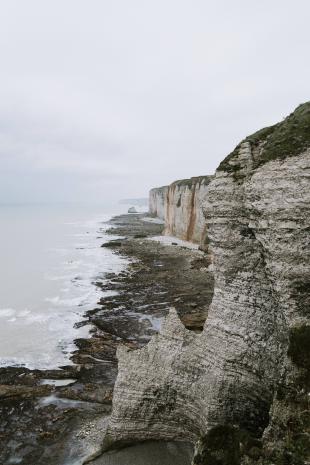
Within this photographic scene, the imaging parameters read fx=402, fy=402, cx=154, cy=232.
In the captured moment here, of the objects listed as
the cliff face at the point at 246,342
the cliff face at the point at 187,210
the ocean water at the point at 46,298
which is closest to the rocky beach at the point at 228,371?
the cliff face at the point at 246,342

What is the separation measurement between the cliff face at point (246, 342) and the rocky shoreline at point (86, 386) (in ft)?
4.62

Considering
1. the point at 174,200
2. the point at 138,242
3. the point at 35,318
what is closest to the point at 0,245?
the point at 138,242

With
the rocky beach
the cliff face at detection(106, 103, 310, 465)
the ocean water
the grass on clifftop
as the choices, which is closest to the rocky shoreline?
the rocky beach

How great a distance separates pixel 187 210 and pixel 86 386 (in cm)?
3989

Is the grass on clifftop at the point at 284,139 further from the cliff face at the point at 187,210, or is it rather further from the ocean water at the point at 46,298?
the cliff face at the point at 187,210

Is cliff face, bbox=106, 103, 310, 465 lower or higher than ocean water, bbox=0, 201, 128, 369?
higher

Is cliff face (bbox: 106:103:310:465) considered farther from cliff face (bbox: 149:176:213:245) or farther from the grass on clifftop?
cliff face (bbox: 149:176:213:245)

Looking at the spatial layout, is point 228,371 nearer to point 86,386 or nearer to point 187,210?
point 86,386

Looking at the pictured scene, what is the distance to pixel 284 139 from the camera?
7820 mm

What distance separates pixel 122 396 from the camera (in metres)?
10.1

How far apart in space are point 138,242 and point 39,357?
36.6 metres

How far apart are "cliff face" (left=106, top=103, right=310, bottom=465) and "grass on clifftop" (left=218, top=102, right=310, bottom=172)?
27 mm

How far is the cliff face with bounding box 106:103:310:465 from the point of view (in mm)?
6672

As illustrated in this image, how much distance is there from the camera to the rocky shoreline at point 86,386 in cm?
1075
